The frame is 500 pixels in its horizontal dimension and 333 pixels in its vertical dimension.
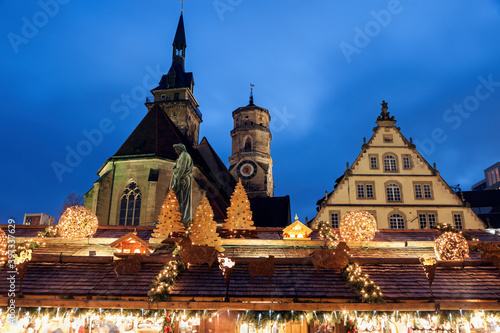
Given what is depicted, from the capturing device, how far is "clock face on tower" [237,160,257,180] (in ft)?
183

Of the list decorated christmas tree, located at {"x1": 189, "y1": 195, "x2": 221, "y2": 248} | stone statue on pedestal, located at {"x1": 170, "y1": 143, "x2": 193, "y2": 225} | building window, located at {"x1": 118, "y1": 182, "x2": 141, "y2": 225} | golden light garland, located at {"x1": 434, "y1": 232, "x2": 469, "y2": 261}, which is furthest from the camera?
building window, located at {"x1": 118, "y1": 182, "x2": 141, "y2": 225}

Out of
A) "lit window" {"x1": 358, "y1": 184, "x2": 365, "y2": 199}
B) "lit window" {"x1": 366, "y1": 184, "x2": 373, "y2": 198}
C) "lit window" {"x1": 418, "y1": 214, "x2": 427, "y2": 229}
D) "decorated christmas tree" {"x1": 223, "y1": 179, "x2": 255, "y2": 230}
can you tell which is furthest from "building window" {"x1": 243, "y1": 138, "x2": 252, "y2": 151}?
"decorated christmas tree" {"x1": 223, "y1": 179, "x2": 255, "y2": 230}

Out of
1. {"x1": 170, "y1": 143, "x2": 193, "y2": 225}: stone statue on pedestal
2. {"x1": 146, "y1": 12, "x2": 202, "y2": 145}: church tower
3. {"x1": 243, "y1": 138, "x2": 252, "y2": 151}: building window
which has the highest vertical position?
{"x1": 146, "y1": 12, "x2": 202, "y2": 145}: church tower

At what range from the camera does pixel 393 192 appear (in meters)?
28.1

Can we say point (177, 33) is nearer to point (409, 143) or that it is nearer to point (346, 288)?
point (409, 143)

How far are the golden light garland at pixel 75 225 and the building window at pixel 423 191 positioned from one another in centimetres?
2227

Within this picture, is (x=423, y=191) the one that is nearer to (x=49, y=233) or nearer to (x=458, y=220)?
(x=458, y=220)

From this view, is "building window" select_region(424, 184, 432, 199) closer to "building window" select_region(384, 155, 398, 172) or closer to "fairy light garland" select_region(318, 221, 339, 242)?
"building window" select_region(384, 155, 398, 172)

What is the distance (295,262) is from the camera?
1202 centimetres

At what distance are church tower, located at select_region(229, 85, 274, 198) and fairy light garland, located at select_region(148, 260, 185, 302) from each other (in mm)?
42929

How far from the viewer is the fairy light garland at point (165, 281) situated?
10.2 metres

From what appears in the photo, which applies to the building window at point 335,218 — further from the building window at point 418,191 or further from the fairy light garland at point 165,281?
the fairy light garland at point 165,281

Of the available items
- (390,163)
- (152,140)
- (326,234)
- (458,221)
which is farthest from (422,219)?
(152,140)

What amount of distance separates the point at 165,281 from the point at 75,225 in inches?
227
